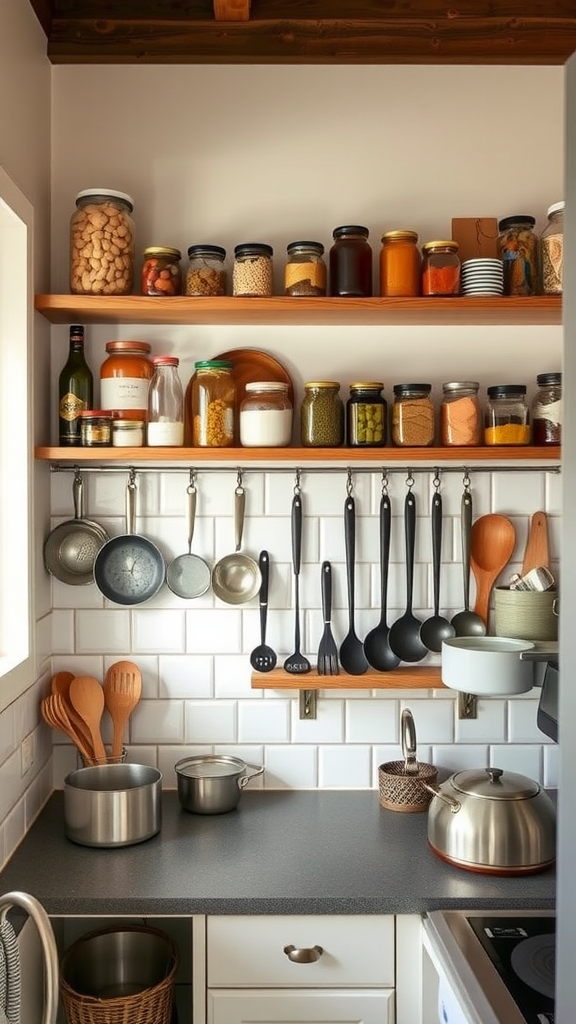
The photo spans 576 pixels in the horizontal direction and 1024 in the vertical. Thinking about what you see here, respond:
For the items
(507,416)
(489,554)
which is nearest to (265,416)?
(507,416)

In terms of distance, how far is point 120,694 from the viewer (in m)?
2.29

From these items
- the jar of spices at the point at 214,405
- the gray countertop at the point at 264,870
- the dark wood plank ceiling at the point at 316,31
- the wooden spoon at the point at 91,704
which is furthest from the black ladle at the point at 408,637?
the dark wood plank ceiling at the point at 316,31

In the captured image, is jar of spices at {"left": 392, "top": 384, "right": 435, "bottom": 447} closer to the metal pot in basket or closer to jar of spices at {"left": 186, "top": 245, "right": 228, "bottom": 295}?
jar of spices at {"left": 186, "top": 245, "right": 228, "bottom": 295}

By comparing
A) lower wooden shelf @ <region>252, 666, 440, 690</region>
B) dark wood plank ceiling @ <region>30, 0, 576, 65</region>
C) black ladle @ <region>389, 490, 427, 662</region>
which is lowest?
lower wooden shelf @ <region>252, 666, 440, 690</region>

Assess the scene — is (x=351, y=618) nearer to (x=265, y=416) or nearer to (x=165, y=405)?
(x=265, y=416)

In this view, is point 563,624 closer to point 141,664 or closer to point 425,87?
point 141,664

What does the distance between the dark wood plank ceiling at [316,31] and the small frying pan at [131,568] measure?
1.01 meters

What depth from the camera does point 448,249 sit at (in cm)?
214

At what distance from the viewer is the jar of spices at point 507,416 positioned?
215cm

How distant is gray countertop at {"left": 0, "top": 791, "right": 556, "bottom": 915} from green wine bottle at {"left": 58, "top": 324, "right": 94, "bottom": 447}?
0.86 metres

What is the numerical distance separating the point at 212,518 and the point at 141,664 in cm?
39

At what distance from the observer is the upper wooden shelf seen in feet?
6.84

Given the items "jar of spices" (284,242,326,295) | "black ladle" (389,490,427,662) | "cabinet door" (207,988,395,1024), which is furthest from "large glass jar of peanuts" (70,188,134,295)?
"cabinet door" (207,988,395,1024)

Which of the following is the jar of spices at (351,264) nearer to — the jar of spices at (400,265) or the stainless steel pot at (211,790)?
the jar of spices at (400,265)
